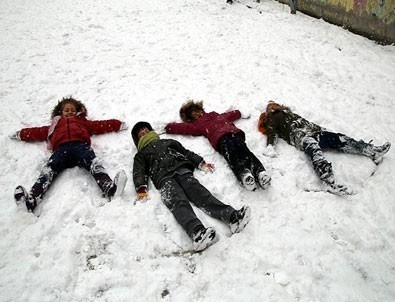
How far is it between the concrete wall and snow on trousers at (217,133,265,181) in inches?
220

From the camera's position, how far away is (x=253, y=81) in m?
6.24

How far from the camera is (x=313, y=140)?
170 inches

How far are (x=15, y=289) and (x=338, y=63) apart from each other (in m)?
7.06

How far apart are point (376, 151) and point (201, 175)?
2460 mm

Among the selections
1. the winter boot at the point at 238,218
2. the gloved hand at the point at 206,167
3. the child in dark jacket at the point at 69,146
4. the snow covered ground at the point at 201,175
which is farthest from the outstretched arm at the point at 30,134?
the winter boot at the point at 238,218

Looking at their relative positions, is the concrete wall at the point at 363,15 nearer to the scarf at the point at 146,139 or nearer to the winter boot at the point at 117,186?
the scarf at the point at 146,139

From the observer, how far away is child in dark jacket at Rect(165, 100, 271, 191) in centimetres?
383

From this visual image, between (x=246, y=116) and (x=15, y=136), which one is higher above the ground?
(x=246, y=116)

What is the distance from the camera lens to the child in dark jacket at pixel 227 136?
3.83m

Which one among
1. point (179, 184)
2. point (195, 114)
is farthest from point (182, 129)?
point (179, 184)

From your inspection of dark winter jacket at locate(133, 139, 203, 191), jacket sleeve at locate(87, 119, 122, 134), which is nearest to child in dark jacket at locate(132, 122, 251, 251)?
dark winter jacket at locate(133, 139, 203, 191)

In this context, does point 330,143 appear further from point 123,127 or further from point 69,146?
point 69,146

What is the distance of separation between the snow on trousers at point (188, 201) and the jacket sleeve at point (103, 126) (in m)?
1.64

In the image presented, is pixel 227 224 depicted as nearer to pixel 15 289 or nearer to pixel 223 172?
pixel 223 172
